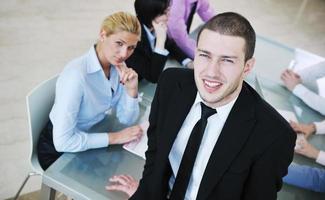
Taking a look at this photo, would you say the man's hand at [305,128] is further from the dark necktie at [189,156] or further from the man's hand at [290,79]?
the dark necktie at [189,156]

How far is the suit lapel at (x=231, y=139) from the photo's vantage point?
4.13ft

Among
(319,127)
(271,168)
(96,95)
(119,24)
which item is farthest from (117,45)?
(319,127)

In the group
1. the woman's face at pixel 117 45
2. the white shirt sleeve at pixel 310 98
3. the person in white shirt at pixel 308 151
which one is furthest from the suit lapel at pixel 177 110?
the white shirt sleeve at pixel 310 98

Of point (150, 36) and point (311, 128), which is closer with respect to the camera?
point (311, 128)

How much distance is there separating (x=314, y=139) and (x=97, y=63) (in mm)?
1133

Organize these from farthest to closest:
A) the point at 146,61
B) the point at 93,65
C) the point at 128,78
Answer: the point at 146,61 < the point at 128,78 < the point at 93,65

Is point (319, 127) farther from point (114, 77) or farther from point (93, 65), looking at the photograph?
point (93, 65)

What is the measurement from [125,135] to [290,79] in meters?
1.14

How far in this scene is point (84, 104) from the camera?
5.23 ft

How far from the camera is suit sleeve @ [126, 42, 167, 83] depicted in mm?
2010

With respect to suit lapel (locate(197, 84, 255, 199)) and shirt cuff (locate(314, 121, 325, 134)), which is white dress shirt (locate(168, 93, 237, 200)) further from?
shirt cuff (locate(314, 121, 325, 134))

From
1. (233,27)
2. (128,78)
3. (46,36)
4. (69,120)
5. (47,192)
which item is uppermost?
(233,27)

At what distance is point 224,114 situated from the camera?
131 cm

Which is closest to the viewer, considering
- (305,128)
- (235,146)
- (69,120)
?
(235,146)
